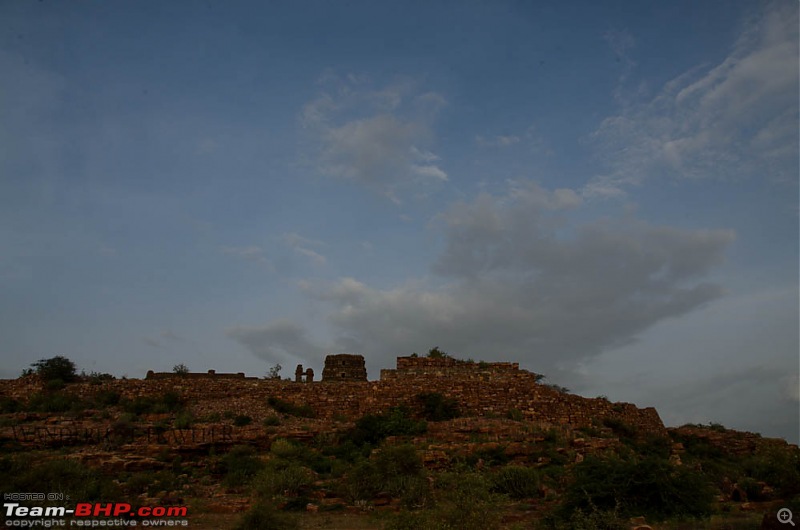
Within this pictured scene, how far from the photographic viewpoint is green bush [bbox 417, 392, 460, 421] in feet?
81.0

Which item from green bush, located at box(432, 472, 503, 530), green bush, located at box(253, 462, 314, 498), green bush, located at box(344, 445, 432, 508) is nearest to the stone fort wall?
green bush, located at box(253, 462, 314, 498)

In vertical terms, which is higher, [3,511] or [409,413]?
[409,413]

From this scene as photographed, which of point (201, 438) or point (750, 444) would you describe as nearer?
point (201, 438)

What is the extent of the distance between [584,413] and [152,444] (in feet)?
61.3

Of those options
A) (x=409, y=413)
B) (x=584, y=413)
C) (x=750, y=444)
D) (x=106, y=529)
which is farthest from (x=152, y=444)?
(x=750, y=444)

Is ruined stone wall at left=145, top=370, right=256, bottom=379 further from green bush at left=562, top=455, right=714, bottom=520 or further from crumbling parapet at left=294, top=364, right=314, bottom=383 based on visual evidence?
green bush at left=562, top=455, right=714, bottom=520

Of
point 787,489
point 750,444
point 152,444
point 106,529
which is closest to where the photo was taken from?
point 106,529

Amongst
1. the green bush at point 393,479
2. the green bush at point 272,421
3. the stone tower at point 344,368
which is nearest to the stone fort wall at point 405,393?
the green bush at point 272,421

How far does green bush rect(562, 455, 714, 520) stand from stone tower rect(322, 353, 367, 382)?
20.8 meters

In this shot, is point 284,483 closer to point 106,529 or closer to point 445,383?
point 106,529

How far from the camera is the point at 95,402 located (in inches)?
1037

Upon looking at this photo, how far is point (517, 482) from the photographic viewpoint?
15961mm

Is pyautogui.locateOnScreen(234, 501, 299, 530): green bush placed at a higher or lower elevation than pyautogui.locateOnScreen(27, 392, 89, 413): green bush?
lower

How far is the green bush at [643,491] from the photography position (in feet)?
41.4
